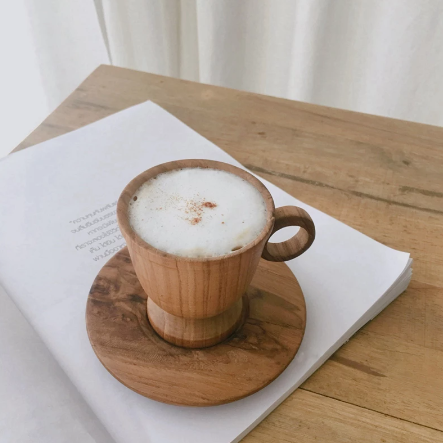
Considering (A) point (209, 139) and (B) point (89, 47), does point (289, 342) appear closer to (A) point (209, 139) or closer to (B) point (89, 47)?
(A) point (209, 139)

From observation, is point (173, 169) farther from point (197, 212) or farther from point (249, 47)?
point (249, 47)

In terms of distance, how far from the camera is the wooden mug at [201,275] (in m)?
0.28

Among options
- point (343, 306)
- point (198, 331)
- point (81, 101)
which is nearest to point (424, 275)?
point (343, 306)

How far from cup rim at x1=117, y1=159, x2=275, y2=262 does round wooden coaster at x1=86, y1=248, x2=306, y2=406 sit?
0.09 m

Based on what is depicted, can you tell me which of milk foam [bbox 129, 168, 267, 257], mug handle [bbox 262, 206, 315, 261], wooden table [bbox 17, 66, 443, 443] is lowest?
wooden table [bbox 17, 66, 443, 443]

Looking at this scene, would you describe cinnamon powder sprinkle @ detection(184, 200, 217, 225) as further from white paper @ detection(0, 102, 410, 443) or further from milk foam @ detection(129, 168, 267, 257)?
white paper @ detection(0, 102, 410, 443)

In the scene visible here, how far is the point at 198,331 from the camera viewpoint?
33cm

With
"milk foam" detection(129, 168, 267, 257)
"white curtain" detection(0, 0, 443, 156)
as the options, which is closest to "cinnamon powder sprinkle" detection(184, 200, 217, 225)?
"milk foam" detection(129, 168, 267, 257)

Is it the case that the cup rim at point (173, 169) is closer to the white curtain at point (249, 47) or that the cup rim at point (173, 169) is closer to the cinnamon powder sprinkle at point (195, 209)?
the cinnamon powder sprinkle at point (195, 209)

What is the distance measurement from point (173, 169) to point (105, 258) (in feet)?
0.41

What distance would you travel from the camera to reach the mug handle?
12.5 inches

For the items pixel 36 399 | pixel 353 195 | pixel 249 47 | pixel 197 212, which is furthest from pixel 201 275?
pixel 249 47

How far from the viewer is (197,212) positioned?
299 millimetres

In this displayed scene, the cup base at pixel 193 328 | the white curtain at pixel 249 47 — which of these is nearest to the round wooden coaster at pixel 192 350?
the cup base at pixel 193 328
